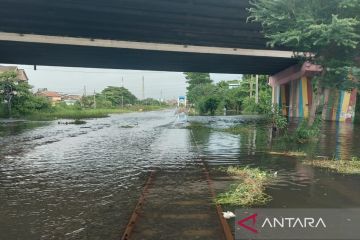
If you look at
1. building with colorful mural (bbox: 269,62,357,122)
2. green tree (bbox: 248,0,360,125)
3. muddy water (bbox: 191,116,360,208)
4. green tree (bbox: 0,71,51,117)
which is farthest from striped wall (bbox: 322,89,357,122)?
green tree (bbox: 0,71,51,117)

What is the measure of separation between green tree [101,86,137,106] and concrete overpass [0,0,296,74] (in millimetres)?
80961

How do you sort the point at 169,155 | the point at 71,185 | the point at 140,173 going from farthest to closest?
the point at 169,155, the point at 140,173, the point at 71,185

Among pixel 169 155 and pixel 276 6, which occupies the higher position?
pixel 276 6

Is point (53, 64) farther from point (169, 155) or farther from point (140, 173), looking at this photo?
point (140, 173)

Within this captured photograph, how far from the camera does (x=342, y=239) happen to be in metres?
4.85

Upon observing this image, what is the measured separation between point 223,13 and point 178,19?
3343 mm

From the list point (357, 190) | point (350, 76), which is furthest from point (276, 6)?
point (357, 190)

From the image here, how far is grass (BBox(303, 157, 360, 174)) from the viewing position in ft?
32.0

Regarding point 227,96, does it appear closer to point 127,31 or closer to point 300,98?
A: point 300,98

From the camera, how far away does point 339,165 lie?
10.5 meters

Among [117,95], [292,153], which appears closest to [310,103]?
[292,153]

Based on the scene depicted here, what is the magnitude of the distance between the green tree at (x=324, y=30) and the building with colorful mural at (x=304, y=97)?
18.3 metres

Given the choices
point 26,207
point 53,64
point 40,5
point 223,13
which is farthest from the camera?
point 53,64

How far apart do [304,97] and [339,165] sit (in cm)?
3508
